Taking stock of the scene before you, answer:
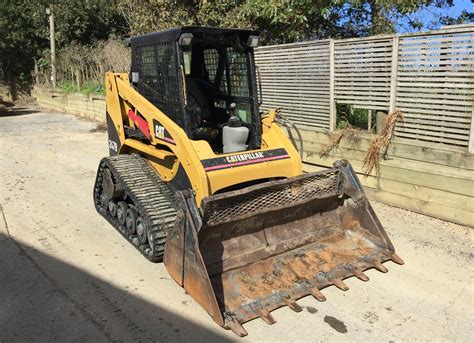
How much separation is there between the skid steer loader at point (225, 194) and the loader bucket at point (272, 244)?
1cm

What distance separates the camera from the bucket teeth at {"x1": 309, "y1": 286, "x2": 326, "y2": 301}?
3.73 metres

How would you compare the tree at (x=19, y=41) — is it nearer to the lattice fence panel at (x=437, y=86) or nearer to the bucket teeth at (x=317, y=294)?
the lattice fence panel at (x=437, y=86)

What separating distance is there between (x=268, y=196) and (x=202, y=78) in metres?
1.99

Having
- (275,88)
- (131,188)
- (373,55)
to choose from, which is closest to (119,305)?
(131,188)

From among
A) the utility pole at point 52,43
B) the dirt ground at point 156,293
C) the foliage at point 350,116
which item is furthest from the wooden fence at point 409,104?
the utility pole at point 52,43

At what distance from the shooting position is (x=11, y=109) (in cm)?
1939

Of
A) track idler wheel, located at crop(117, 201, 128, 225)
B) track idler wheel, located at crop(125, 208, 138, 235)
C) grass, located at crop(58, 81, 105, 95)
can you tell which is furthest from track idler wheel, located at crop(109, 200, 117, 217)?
grass, located at crop(58, 81, 105, 95)

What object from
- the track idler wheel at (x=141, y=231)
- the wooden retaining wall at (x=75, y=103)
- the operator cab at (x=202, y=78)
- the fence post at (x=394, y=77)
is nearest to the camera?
the operator cab at (x=202, y=78)

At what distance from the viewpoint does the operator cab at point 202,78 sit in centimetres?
443

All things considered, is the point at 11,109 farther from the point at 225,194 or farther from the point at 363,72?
the point at 225,194

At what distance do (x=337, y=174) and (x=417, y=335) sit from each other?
1.76m

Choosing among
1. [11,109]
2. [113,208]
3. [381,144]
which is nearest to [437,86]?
[381,144]

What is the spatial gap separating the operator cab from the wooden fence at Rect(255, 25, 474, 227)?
2267mm

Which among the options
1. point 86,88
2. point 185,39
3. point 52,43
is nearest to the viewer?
point 185,39
